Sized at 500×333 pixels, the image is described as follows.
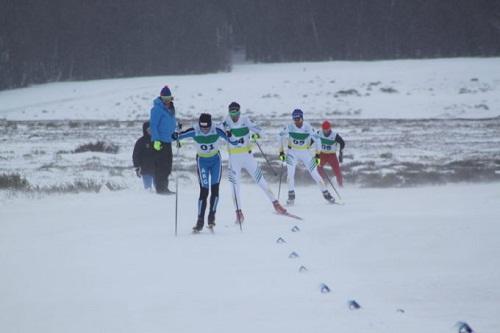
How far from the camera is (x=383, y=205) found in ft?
43.3

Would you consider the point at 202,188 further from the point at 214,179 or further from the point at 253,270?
the point at 253,270

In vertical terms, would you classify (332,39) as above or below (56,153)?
above

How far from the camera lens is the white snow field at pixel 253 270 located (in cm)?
612

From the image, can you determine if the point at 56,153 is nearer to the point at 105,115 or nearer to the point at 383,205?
the point at 383,205

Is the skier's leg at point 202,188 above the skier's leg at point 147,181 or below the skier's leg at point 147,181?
above

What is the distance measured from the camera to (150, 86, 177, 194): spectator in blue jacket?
13.9 metres

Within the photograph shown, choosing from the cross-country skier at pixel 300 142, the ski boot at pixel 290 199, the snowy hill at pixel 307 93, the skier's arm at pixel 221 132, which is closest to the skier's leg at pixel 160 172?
the cross-country skier at pixel 300 142

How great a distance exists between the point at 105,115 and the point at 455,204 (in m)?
36.9

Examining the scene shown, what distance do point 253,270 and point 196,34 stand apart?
59.7 metres

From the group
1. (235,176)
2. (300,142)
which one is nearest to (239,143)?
(235,176)

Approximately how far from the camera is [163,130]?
1426cm

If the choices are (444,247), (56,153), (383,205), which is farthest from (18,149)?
(444,247)

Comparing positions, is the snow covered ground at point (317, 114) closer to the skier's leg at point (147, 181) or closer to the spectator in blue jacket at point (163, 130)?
the skier's leg at point (147, 181)

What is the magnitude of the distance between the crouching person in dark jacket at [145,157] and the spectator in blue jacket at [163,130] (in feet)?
2.54
